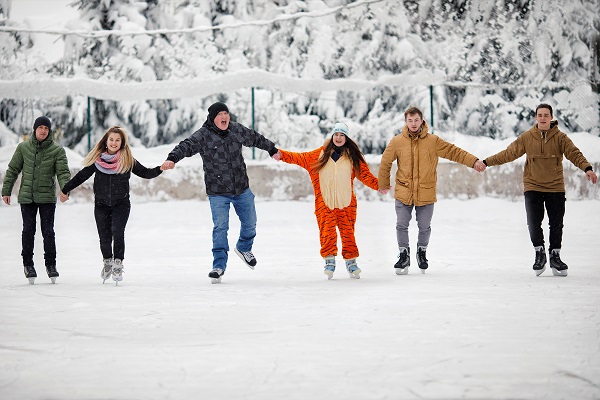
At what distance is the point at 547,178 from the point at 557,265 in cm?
66

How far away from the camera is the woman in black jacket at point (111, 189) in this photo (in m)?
7.18

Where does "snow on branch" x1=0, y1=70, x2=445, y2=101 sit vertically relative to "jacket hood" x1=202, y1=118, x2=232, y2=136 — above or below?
above

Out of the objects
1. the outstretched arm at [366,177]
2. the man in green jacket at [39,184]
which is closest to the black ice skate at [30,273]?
the man in green jacket at [39,184]

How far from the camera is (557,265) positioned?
7277 millimetres

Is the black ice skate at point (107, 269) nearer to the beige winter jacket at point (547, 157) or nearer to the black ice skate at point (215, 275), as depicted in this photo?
the black ice skate at point (215, 275)

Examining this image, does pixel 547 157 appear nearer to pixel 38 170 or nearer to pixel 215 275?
pixel 215 275

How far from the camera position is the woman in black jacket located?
7.18 meters

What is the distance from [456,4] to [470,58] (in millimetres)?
1272

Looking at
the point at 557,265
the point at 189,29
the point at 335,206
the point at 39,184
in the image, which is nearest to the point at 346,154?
the point at 335,206

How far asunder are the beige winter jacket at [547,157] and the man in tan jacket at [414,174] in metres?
0.42

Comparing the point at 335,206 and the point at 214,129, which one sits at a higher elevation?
the point at 214,129

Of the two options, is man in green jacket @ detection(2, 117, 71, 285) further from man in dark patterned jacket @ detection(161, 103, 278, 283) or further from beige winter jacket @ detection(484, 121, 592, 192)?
beige winter jacket @ detection(484, 121, 592, 192)

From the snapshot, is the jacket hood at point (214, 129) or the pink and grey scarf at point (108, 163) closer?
the pink and grey scarf at point (108, 163)

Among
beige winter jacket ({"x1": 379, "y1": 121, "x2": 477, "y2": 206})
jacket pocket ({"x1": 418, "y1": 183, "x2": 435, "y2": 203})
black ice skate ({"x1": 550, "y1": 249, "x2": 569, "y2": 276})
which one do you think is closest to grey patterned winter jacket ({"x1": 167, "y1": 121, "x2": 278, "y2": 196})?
beige winter jacket ({"x1": 379, "y1": 121, "x2": 477, "y2": 206})
